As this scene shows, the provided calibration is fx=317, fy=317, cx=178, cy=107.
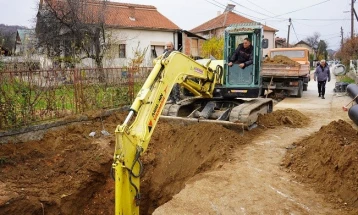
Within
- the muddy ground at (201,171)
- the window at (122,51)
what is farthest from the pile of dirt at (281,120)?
the window at (122,51)

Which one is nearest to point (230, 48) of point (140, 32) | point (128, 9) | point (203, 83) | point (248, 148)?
point (203, 83)

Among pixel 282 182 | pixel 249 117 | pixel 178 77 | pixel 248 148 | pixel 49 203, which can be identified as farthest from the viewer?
pixel 249 117

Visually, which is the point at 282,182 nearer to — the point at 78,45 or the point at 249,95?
the point at 249,95

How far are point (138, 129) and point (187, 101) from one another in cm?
442

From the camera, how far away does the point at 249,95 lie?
791 cm

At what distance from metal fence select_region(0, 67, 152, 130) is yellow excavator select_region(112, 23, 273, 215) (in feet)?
7.04

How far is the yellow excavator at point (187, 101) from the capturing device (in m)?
3.67

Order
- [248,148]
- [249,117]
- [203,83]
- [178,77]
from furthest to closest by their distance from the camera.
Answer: [203,83] → [249,117] → [248,148] → [178,77]

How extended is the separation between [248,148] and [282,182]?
5.13 feet

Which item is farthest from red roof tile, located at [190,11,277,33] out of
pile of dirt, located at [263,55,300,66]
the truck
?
the truck

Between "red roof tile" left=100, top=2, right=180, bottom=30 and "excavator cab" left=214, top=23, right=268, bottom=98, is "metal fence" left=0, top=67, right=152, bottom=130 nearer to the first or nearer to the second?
"excavator cab" left=214, top=23, right=268, bottom=98

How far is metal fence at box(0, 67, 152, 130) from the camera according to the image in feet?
22.2

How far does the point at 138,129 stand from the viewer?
4.10m

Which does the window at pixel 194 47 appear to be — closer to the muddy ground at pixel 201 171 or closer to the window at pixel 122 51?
the window at pixel 122 51
